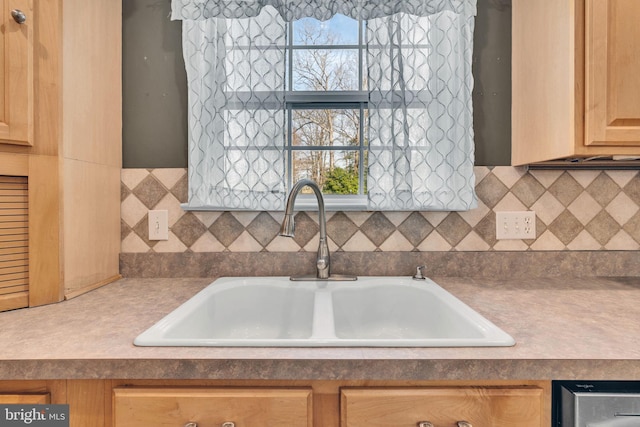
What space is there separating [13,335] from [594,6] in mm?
1709

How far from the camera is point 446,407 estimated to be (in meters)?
0.69

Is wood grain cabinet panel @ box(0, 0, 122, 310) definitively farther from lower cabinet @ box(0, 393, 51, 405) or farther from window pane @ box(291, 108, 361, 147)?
window pane @ box(291, 108, 361, 147)

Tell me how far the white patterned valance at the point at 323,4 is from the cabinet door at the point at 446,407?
1.23 m

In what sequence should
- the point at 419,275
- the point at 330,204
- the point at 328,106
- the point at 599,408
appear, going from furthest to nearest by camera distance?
1. the point at 328,106
2. the point at 330,204
3. the point at 419,275
4. the point at 599,408

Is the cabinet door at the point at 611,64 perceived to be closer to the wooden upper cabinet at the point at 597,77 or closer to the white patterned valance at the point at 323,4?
the wooden upper cabinet at the point at 597,77

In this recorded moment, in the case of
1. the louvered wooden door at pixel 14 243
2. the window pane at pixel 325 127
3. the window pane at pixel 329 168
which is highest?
the window pane at pixel 325 127

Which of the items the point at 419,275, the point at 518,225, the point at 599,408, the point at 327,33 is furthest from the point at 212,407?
the point at 327,33

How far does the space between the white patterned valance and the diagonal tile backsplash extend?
1.99 ft

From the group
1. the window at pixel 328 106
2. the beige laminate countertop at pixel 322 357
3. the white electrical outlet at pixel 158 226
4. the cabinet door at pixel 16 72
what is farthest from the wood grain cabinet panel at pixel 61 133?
the window at pixel 328 106

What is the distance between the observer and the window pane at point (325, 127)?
Answer: 1.55 m

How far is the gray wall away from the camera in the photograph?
1431 mm

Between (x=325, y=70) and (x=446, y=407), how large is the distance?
131 centimetres

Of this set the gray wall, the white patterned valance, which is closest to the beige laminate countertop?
the gray wall

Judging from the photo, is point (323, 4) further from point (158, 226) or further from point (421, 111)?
point (158, 226)
